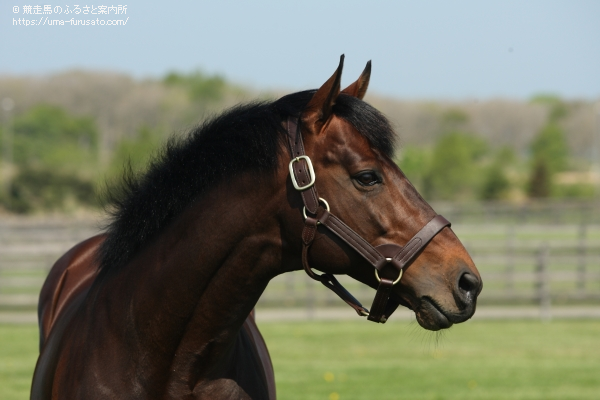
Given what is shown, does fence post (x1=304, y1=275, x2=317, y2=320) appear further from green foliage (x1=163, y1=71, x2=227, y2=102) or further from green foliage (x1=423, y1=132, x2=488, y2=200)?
green foliage (x1=163, y1=71, x2=227, y2=102)

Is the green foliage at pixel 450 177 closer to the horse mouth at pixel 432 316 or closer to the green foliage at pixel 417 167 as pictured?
the green foliage at pixel 417 167

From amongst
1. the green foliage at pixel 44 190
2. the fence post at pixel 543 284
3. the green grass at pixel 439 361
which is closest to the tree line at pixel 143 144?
the green foliage at pixel 44 190

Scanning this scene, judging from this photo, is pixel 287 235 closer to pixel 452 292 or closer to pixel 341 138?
pixel 341 138

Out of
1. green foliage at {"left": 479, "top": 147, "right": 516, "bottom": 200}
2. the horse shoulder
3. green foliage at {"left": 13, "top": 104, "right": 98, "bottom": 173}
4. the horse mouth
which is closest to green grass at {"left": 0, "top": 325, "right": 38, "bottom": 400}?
the horse shoulder

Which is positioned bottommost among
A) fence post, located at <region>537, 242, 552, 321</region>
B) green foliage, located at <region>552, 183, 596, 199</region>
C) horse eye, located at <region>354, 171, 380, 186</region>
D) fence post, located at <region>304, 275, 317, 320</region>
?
green foliage, located at <region>552, 183, 596, 199</region>

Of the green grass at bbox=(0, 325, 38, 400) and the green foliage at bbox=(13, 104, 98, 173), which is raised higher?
the green grass at bbox=(0, 325, 38, 400)

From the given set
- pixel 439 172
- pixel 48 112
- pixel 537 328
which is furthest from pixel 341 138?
pixel 48 112

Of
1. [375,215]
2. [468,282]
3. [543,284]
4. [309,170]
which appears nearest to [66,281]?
[309,170]

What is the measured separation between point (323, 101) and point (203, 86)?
3800 inches

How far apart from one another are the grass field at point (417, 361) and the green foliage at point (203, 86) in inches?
3301

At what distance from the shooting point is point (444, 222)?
2838 mm

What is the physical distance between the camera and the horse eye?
2.81m

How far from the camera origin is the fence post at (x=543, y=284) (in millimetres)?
15538

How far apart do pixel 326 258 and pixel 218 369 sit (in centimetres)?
66
